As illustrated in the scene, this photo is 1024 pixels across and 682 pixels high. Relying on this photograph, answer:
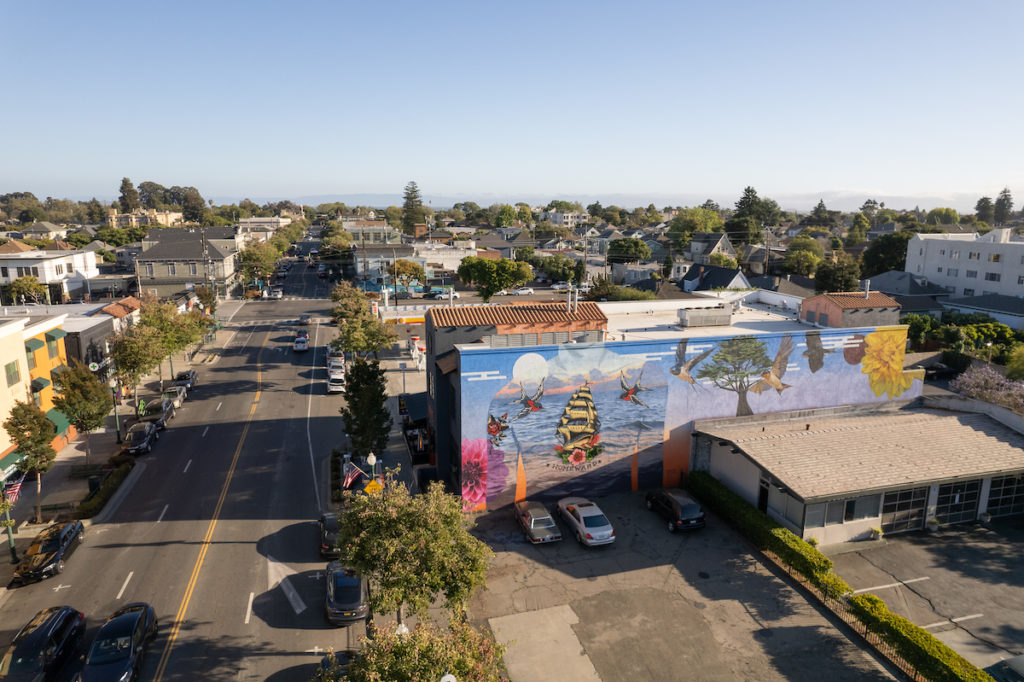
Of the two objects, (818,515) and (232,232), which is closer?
(818,515)

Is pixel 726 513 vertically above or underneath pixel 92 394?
underneath

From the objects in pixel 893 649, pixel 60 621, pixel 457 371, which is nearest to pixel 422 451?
pixel 457 371

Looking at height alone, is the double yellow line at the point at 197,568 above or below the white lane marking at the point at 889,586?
below

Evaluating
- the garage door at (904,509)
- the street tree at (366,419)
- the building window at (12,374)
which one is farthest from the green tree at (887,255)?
the building window at (12,374)

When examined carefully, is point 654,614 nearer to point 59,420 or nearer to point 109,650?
point 109,650

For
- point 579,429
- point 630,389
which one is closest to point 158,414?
point 579,429

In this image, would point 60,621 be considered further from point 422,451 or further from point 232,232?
point 232,232

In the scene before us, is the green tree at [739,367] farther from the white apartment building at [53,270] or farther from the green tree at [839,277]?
the white apartment building at [53,270]

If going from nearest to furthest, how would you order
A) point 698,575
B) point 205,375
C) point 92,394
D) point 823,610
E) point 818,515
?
point 823,610 → point 698,575 → point 818,515 → point 92,394 → point 205,375
